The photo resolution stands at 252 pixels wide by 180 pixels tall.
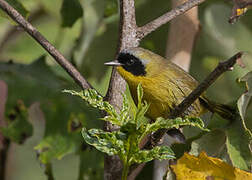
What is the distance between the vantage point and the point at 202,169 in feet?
3.14

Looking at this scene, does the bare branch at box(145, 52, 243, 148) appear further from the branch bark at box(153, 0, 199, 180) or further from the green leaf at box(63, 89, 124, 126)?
the branch bark at box(153, 0, 199, 180)

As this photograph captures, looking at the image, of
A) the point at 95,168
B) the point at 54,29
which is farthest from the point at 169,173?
the point at 54,29

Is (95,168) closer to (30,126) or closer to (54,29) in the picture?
(30,126)

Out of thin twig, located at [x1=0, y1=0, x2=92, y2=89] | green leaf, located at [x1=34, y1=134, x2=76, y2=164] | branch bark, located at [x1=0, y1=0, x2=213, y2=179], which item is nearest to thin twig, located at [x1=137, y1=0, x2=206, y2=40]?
branch bark, located at [x1=0, y1=0, x2=213, y2=179]

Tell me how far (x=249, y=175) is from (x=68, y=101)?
67cm

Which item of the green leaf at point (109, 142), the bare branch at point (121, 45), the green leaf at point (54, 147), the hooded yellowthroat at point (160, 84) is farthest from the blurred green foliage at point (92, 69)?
the green leaf at point (109, 142)

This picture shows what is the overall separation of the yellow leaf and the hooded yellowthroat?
0.42 metres

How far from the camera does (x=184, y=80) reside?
56.6 inches

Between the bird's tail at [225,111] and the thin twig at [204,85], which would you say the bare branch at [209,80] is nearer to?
the thin twig at [204,85]

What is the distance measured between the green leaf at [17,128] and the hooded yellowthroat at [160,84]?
0.29 metres

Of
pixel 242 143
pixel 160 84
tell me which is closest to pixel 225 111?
pixel 242 143

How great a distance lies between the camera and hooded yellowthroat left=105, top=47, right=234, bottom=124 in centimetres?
140

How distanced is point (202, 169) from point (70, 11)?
55 centimetres

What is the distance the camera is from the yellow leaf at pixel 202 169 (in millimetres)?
943
